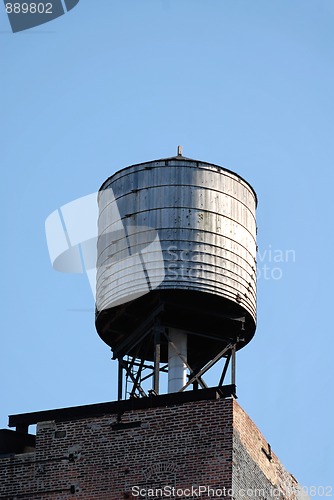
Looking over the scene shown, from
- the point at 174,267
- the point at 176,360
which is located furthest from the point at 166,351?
the point at 174,267

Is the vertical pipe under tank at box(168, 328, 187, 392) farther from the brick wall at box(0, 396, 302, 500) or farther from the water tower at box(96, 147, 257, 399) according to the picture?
the brick wall at box(0, 396, 302, 500)

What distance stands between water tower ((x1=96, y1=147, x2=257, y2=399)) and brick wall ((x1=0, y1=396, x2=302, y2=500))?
151cm

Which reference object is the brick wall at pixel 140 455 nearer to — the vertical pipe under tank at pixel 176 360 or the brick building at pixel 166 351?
the brick building at pixel 166 351

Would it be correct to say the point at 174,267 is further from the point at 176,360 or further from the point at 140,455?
the point at 140,455

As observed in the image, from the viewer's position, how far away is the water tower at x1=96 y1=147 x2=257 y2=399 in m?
37.1

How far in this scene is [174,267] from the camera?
121 feet

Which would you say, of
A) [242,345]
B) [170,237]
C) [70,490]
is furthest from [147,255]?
[70,490]

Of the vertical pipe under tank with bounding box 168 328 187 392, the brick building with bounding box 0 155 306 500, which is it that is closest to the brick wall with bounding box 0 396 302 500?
the brick building with bounding box 0 155 306 500

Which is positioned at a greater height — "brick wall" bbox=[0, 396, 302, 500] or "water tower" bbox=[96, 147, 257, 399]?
"water tower" bbox=[96, 147, 257, 399]

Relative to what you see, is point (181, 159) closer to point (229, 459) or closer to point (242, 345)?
point (242, 345)

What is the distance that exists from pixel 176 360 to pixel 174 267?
8.50 feet

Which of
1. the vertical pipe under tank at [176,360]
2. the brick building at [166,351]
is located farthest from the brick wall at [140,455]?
the vertical pipe under tank at [176,360]

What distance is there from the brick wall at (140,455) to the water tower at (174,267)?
1.51 m

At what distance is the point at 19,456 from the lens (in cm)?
3631
